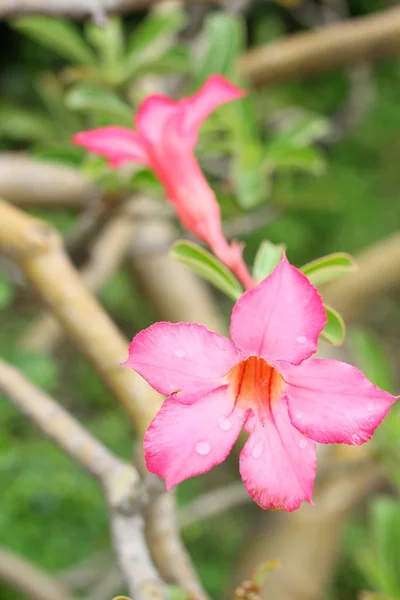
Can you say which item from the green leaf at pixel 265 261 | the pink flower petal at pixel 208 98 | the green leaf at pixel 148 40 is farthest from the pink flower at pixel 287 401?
the green leaf at pixel 148 40

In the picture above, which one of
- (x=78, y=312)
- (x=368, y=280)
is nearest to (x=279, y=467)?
(x=78, y=312)

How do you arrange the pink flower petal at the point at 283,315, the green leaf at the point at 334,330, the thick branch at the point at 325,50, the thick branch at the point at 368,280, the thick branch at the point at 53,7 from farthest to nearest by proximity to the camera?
the thick branch at the point at 368,280, the thick branch at the point at 325,50, the thick branch at the point at 53,7, the green leaf at the point at 334,330, the pink flower petal at the point at 283,315

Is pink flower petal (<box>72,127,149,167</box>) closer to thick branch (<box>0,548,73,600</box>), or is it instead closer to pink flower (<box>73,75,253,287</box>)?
pink flower (<box>73,75,253,287</box>)

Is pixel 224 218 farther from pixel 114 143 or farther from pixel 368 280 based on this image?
pixel 114 143

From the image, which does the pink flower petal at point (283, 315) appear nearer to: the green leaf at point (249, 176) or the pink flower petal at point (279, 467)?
the pink flower petal at point (279, 467)

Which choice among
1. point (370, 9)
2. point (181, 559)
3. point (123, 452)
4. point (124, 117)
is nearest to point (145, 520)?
point (181, 559)
